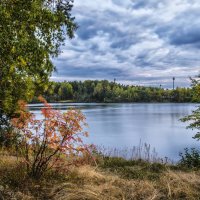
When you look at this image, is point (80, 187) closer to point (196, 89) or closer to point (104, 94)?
point (196, 89)

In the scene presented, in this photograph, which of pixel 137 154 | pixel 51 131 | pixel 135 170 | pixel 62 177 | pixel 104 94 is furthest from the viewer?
pixel 104 94

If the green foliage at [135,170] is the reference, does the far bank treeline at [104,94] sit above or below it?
above

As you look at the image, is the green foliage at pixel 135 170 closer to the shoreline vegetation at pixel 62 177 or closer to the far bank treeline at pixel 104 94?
the shoreline vegetation at pixel 62 177

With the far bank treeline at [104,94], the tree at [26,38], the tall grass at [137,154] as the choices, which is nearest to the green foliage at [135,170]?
the tall grass at [137,154]

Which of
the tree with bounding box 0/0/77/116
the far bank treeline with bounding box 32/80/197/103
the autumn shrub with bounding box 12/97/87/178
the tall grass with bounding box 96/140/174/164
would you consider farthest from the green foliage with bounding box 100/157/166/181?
the far bank treeline with bounding box 32/80/197/103

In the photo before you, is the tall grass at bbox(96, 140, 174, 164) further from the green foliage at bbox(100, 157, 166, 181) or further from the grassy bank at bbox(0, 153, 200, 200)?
the grassy bank at bbox(0, 153, 200, 200)

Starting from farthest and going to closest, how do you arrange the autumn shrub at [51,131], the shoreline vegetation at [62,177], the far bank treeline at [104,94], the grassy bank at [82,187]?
the far bank treeline at [104,94] < the autumn shrub at [51,131] < the shoreline vegetation at [62,177] < the grassy bank at [82,187]

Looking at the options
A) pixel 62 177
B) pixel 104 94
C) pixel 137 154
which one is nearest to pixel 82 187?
pixel 62 177

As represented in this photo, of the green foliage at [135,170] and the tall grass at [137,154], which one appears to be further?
the tall grass at [137,154]

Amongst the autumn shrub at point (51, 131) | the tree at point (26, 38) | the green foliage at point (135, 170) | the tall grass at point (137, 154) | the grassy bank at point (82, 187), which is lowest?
the tall grass at point (137, 154)

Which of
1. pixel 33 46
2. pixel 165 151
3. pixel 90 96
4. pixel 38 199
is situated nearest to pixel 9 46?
pixel 33 46

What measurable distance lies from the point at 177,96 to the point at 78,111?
166 m

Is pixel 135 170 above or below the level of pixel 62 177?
below

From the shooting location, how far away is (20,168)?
20.8ft
